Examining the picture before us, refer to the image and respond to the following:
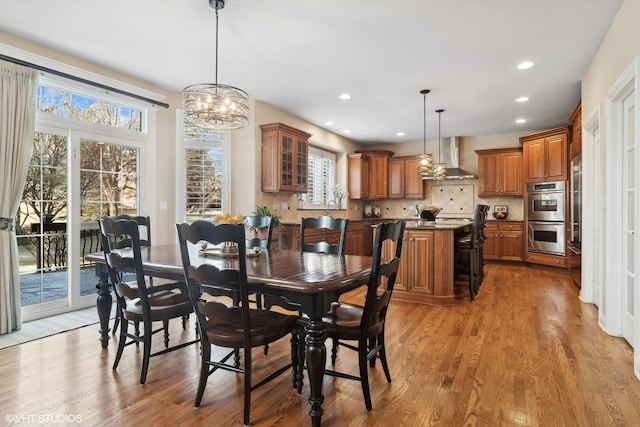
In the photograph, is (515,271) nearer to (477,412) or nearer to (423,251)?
(423,251)

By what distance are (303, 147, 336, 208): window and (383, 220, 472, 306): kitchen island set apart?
2.89 meters

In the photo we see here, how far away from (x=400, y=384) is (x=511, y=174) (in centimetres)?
608

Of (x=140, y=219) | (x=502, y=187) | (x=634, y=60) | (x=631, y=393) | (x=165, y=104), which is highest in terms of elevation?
(x=165, y=104)

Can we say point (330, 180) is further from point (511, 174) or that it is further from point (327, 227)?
point (327, 227)

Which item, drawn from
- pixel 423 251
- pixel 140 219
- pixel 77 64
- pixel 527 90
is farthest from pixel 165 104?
pixel 527 90

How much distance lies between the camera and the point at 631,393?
2123 millimetres

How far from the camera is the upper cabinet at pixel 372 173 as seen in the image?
796cm

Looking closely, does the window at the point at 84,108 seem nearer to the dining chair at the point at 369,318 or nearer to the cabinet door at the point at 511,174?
the dining chair at the point at 369,318

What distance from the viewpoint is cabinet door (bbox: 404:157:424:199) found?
7.99 meters

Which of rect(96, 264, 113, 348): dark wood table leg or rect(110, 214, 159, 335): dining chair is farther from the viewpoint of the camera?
rect(110, 214, 159, 335): dining chair

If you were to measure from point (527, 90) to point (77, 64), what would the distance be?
541cm

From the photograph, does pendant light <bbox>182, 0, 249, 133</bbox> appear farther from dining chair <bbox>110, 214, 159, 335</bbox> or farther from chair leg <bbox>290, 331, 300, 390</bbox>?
chair leg <bbox>290, 331, 300, 390</bbox>

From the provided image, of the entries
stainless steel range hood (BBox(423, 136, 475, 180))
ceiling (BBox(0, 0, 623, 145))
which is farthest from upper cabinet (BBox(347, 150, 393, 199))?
ceiling (BBox(0, 0, 623, 145))

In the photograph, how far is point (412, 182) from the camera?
26.5ft
